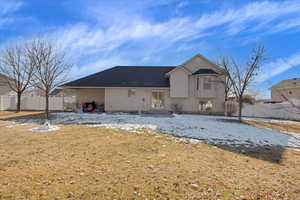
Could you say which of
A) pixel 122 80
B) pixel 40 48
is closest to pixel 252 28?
pixel 122 80

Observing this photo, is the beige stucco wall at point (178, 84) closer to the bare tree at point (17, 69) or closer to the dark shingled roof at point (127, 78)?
the dark shingled roof at point (127, 78)

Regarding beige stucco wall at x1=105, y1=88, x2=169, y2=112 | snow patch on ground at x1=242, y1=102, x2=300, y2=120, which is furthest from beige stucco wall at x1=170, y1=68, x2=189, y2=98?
snow patch on ground at x1=242, y1=102, x2=300, y2=120

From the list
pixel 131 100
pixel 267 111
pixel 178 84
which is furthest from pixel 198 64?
pixel 267 111

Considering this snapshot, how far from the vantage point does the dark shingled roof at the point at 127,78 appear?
59.6 ft

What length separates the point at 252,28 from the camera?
14.2 m

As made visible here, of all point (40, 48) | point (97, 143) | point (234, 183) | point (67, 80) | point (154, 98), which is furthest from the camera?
point (154, 98)

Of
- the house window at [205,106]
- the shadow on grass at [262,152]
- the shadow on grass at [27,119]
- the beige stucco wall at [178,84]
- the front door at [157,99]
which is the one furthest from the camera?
the house window at [205,106]

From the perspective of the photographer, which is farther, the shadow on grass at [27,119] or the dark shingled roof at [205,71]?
the dark shingled roof at [205,71]

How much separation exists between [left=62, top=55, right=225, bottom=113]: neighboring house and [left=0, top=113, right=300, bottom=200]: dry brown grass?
11.6 m

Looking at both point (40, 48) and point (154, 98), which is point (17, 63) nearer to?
point (40, 48)

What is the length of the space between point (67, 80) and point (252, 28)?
55.4ft

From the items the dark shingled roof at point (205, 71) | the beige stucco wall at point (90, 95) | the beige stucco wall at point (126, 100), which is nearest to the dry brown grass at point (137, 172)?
the beige stucco wall at point (126, 100)

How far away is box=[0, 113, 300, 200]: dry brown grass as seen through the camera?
3.11m

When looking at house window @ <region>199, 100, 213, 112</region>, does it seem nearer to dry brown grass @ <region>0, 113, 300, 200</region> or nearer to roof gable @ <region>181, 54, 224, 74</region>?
roof gable @ <region>181, 54, 224, 74</region>
